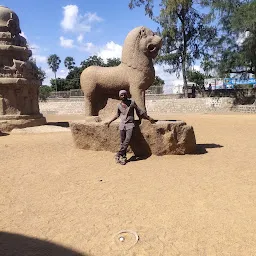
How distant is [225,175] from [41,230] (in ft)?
9.44

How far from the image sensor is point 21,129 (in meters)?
A: 10.8

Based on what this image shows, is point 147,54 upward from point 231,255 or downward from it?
upward

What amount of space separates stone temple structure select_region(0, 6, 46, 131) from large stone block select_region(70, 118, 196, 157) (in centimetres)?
585

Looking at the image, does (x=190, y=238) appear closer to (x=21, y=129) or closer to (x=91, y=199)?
(x=91, y=199)

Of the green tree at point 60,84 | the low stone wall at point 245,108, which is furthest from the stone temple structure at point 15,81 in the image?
the green tree at point 60,84

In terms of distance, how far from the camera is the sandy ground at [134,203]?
282 cm

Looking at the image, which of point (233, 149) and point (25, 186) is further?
point (233, 149)

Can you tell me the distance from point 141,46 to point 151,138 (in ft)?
7.32

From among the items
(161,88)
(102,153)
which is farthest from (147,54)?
(161,88)

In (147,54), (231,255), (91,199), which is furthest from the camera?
(147,54)

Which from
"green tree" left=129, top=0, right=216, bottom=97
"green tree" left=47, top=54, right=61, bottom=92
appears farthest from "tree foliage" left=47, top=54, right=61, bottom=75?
"green tree" left=129, top=0, right=216, bottom=97

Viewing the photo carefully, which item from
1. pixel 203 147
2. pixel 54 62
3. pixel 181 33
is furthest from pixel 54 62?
pixel 203 147

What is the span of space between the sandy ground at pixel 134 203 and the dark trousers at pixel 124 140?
12.5 inches

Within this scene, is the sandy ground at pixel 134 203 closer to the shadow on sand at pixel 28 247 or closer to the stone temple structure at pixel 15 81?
the shadow on sand at pixel 28 247
